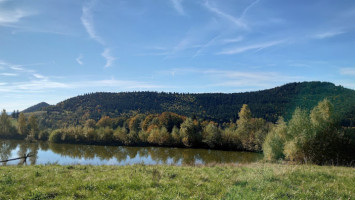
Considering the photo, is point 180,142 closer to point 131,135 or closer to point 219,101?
point 131,135

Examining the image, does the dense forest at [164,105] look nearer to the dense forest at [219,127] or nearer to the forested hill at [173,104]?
the forested hill at [173,104]

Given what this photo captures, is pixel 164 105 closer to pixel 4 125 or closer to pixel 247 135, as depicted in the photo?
pixel 4 125

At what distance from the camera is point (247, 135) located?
2399 inches

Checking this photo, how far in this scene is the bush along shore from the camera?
27550 mm

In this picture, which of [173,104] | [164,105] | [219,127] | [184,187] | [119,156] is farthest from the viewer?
[173,104]

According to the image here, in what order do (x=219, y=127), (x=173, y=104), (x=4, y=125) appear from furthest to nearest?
1. (x=173, y=104)
2. (x=4, y=125)
3. (x=219, y=127)

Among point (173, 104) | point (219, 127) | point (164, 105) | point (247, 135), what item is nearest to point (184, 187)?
point (247, 135)

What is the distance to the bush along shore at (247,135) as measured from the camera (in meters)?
27.5

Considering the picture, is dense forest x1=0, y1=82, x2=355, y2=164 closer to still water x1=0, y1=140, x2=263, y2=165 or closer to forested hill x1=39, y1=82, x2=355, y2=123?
forested hill x1=39, y1=82, x2=355, y2=123

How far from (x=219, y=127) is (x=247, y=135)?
35.4 ft

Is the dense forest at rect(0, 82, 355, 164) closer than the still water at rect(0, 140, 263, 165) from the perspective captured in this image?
Yes

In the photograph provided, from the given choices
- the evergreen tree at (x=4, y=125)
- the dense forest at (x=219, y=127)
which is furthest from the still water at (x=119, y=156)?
the evergreen tree at (x=4, y=125)

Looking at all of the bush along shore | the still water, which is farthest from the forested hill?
the still water

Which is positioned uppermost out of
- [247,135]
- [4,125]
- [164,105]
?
[164,105]
